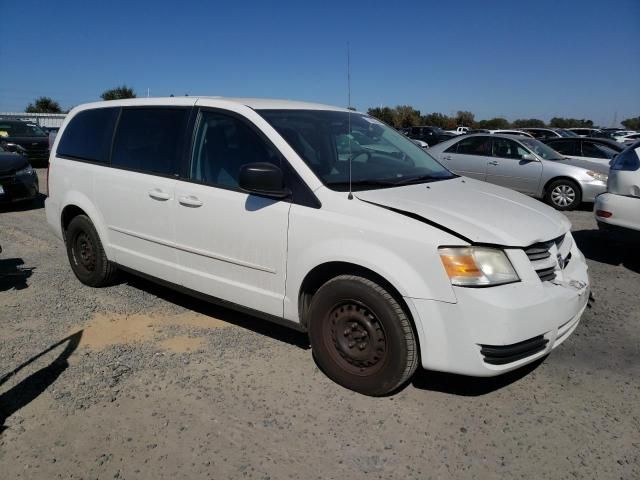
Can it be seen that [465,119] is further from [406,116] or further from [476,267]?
[476,267]

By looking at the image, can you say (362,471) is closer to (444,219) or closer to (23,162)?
(444,219)

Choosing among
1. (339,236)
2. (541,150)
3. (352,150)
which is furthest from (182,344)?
(541,150)

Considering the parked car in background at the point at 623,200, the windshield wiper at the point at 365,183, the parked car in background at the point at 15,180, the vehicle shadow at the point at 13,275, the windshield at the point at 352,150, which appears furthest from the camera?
the parked car in background at the point at 15,180

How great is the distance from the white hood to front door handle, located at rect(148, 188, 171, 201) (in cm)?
160

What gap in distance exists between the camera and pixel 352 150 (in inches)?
148

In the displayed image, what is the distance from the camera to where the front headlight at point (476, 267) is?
2701 millimetres

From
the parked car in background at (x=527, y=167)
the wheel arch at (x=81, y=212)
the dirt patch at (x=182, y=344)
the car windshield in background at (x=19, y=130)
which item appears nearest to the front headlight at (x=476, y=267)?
the dirt patch at (x=182, y=344)

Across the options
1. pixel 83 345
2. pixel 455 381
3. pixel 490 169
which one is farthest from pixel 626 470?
pixel 490 169

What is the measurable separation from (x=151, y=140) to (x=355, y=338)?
2408 millimetres

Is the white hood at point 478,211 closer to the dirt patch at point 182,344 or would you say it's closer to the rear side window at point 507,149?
the dirt patch at point 182,344

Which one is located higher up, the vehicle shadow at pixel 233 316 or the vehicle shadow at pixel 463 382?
the vehicle shadow at pixel 233 316

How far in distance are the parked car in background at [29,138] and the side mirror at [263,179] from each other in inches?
601

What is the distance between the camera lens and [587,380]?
332 centimetres

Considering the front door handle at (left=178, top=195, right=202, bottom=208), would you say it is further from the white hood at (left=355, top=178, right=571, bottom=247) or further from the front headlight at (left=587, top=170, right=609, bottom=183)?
the front headlight at (left=587, top=170, right=609, bottom=183)
